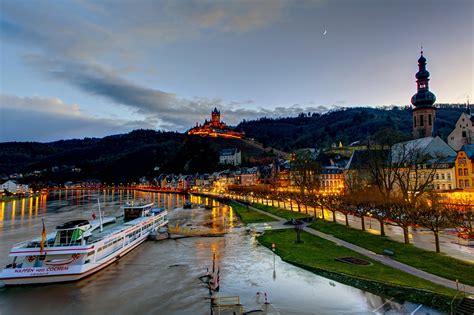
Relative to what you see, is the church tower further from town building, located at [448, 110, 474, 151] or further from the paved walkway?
the paved walkway

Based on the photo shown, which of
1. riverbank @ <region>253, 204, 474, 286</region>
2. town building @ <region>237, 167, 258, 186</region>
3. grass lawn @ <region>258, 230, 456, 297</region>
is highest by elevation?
town building @ <region>237, 167, 258, 186</region>

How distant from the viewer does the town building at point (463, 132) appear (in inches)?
3610

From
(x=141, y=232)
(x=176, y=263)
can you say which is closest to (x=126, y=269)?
(x=176, y=263)

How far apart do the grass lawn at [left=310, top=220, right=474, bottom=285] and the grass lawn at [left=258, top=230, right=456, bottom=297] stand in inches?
108

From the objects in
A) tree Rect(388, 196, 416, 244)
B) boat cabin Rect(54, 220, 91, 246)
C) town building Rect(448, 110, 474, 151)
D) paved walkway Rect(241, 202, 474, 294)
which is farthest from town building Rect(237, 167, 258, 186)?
boat cabin Rect(54, 220, 91, 246)

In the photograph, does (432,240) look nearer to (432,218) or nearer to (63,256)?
(432,218)

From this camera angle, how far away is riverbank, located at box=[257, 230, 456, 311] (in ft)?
78.4

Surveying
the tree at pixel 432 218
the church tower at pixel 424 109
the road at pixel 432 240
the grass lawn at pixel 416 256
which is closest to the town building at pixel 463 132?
the church tower at pixel 424 109

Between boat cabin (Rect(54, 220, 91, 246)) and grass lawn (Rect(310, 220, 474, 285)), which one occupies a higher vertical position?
boat cabin (Rect(54, 220, 91, 246))

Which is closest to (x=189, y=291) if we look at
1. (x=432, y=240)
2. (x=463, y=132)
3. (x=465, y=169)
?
(x=432, y=240)

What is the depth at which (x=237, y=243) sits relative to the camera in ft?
163

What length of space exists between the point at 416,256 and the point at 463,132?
3048 inches

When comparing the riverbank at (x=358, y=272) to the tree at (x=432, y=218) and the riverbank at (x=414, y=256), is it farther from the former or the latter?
the tree at (x=432, y=218)

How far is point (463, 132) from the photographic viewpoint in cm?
9338
